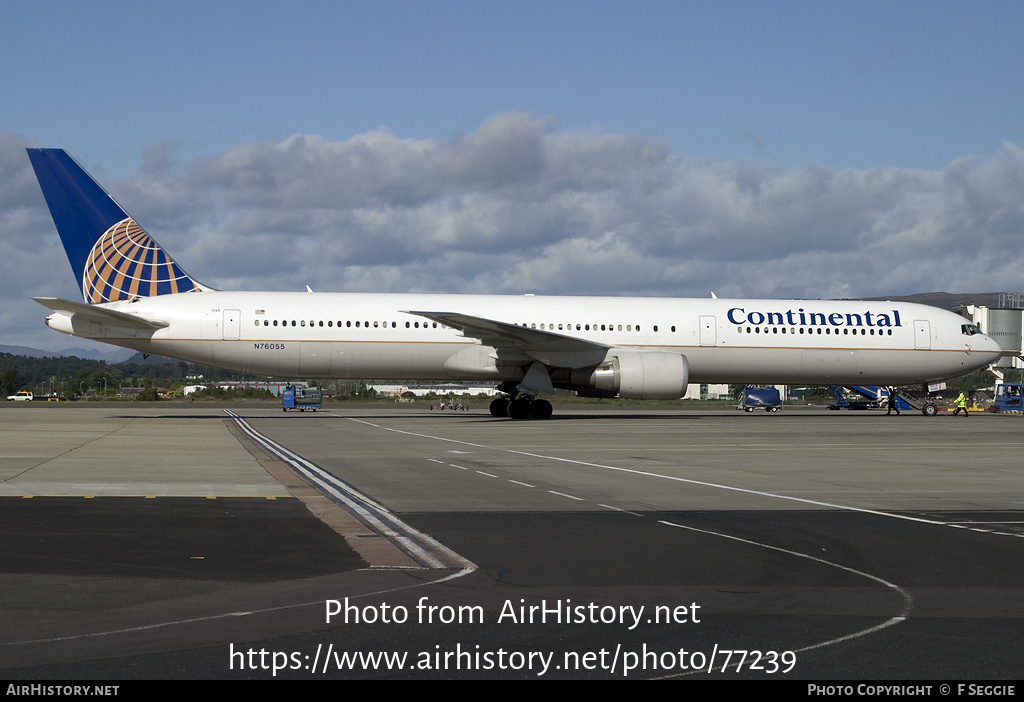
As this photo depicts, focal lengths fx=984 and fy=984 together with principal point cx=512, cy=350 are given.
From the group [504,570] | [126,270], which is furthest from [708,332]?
[504,570]

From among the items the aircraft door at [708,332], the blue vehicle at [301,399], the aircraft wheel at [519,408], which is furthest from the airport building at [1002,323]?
the blue vehicle at [301,399]

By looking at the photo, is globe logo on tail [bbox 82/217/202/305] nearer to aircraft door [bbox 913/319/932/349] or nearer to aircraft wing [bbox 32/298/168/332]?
aircraft wing [bbox 32/298/168/332]

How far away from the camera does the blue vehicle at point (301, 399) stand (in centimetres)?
4394

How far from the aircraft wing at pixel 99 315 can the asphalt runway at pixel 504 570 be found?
43.4 feet

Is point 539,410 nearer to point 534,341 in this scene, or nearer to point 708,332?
point 534,341

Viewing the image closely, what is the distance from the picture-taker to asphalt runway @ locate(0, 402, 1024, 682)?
197 inches

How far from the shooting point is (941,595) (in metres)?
6.59

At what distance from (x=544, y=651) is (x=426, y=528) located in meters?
4.37

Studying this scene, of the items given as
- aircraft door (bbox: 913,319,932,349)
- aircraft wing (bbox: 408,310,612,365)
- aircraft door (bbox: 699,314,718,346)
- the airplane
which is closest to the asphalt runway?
aircraft wing (bbox: 408,310,612,365)

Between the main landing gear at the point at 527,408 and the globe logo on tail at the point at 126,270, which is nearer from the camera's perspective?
the globe logo on tail at the point at 126,270

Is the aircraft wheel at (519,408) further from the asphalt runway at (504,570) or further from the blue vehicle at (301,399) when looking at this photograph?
the asphalt runway at (504,570)

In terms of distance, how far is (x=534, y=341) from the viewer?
30750mm

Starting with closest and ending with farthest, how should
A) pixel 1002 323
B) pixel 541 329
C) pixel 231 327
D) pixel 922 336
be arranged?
1. pixel 231 327
2. pixel 541 329
3. pixel 922 336
4. pixel 1002 323

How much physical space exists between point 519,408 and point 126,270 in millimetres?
13566
